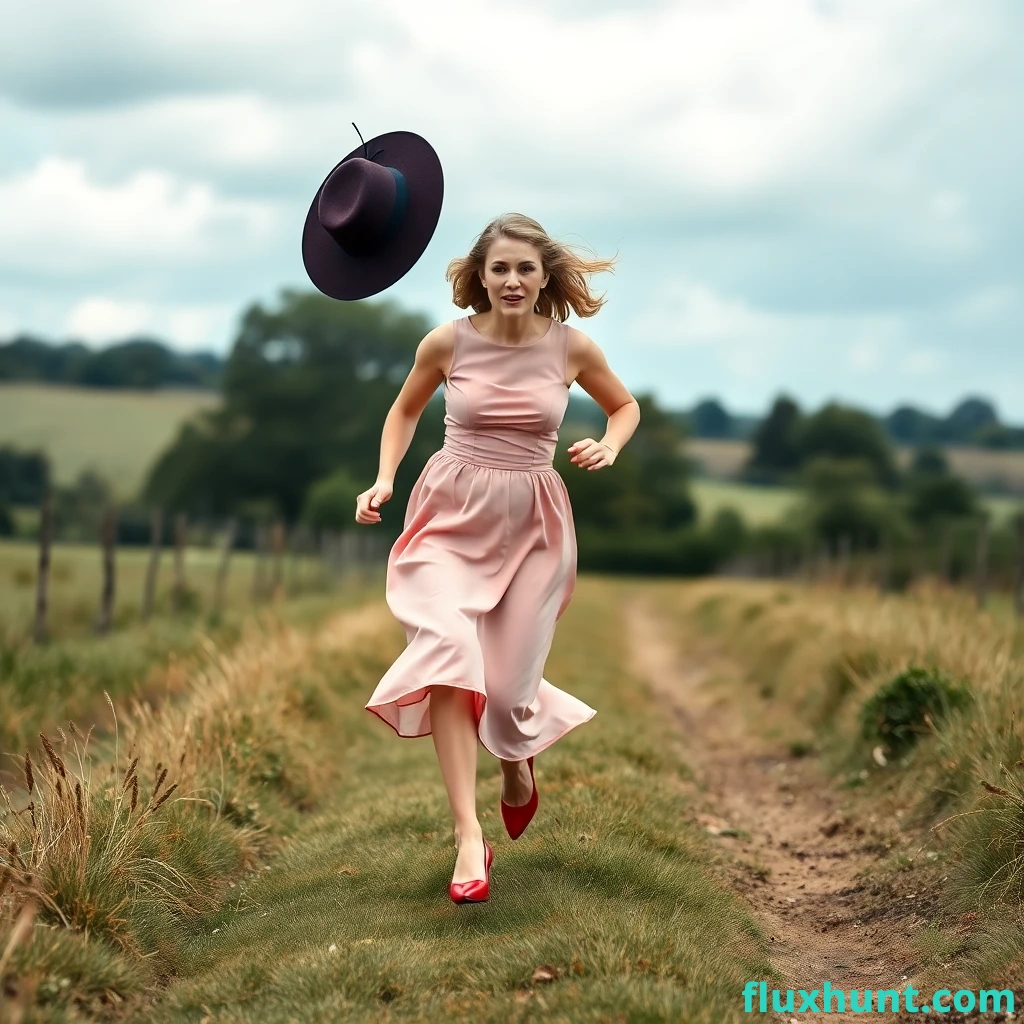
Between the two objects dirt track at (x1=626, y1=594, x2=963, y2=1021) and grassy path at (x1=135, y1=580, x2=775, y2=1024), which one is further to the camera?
dirt track at (x1=626, y1=594, x2=963, y2=1021)

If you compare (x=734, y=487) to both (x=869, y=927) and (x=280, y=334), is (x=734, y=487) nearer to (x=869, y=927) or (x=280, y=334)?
(x=280, y=334)

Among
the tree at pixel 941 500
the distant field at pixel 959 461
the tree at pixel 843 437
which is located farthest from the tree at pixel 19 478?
the tree at pixel 843 437

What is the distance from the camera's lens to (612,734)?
9.07 meters

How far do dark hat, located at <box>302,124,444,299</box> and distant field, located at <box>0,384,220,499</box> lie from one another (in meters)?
62.8

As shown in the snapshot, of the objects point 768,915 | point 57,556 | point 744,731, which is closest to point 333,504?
point 57,556

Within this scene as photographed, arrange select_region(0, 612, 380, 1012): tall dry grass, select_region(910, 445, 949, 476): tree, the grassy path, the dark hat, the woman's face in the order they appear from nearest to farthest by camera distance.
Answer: the grassy path
select_region(0, 612, 380, 1012): tall dry grass
the woman's face
the dark hat
select_region(910, 445, 949, 476): tree

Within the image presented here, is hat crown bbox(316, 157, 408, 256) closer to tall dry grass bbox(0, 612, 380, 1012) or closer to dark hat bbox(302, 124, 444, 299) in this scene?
dark hat bbox(302, 124, 444, 299)

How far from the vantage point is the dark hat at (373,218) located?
17.5ft

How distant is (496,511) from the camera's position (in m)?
5.27

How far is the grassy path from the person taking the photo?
13.1ft

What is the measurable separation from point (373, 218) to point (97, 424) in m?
79.2

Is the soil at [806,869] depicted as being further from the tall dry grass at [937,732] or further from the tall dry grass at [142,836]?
the tall dry grass at [142,836]

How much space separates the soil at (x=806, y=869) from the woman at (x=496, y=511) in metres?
1.23

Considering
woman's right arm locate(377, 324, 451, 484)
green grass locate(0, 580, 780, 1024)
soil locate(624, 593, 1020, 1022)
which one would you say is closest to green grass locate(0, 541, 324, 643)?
green grass locate(0, 580, 780, 1024)
